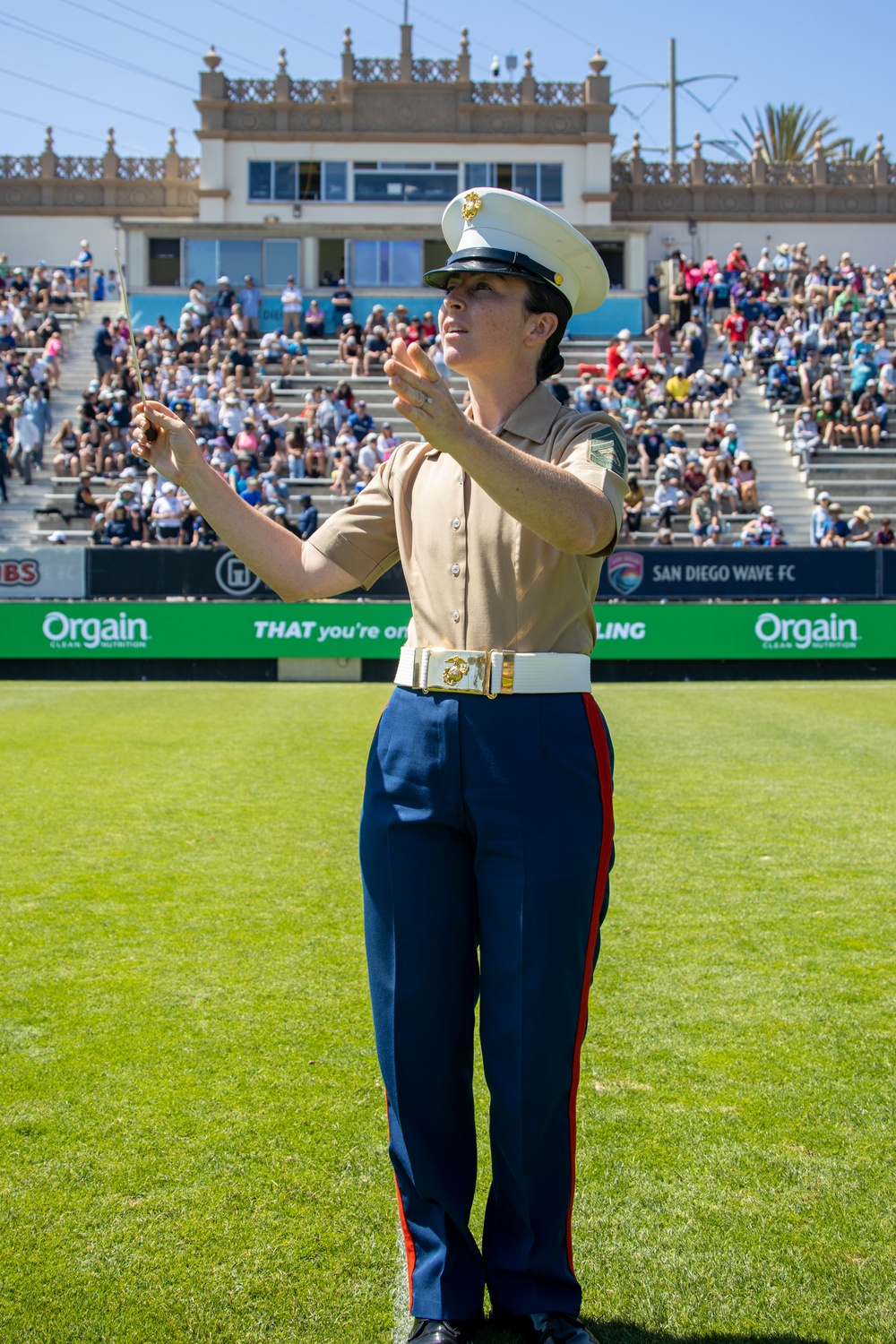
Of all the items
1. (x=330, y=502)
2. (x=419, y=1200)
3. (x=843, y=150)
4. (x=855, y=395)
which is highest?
(x=843, y=150)

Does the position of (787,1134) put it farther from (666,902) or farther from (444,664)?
(666,902)

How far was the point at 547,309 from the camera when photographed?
2816mm

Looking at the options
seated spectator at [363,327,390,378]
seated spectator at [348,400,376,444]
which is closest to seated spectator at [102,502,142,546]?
seated spectator at [348,400,376,444]

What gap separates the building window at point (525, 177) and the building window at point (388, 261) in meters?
3.49

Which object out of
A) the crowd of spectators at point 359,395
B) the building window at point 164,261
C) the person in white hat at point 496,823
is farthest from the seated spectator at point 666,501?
the person in white hat at point 496,823

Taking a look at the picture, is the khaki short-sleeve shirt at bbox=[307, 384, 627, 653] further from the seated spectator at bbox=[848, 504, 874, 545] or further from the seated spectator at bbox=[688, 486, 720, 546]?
the seated spectator at bbox=[848, 504, 874, 545]

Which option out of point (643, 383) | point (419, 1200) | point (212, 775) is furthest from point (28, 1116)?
point (643, 383)

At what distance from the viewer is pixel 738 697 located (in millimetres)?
16109

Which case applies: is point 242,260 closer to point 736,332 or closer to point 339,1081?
point 736,332

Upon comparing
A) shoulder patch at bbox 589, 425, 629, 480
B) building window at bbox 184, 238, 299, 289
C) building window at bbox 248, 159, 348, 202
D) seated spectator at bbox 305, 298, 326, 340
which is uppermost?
building window at bbox 248, 159, 348, 202

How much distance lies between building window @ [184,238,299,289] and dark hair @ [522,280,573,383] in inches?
1370

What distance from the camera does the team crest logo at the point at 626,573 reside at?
1923cm

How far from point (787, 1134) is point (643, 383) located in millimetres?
25504

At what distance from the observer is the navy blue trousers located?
273 cm
